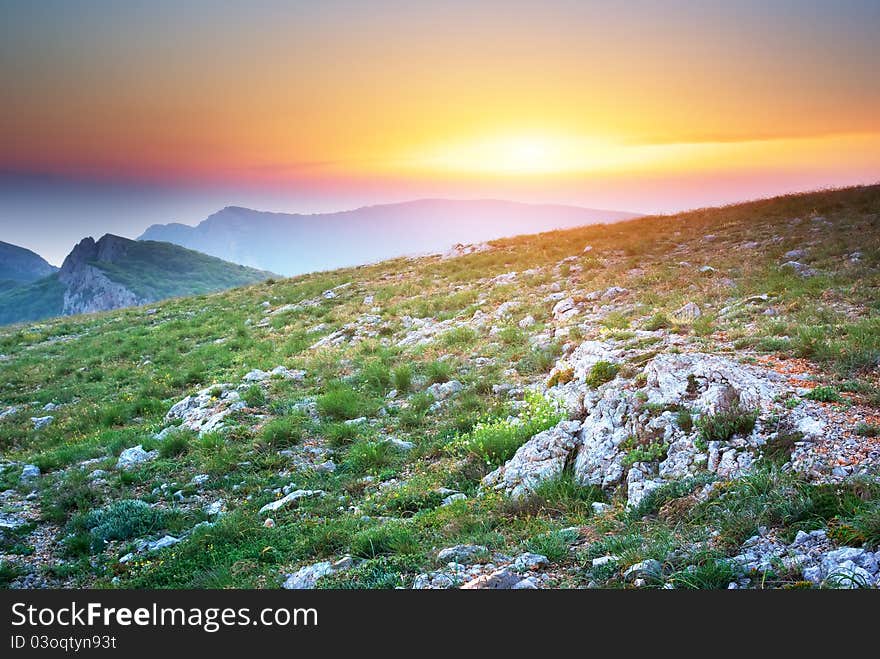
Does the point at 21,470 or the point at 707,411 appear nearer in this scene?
the point at 707,411

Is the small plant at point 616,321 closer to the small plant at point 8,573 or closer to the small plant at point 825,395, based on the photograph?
the small plant at point 825,395

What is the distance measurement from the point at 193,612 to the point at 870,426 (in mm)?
8386

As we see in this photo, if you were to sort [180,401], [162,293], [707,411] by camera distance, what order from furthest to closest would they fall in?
[162,293] < [180,401] < [707,411]

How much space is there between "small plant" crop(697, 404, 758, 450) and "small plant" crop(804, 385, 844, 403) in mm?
904

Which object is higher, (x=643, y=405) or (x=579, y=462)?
(x=643, y=405)

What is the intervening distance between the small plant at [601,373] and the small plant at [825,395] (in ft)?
10.3

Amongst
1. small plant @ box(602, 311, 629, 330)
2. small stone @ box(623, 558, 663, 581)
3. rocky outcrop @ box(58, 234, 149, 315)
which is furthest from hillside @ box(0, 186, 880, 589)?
rocky outcrop @ box(58, 234, 149, 315)

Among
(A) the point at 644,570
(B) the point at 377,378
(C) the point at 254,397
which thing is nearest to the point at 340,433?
(B) the point at 377,378

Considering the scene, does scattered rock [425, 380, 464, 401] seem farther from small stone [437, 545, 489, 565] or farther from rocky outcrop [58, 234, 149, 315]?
rocky outcrop [58, 234, 149, 315]

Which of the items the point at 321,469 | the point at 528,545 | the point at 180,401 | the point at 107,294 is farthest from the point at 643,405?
the point at 107,294

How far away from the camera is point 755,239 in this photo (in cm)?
2052

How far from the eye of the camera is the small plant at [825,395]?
695 cm

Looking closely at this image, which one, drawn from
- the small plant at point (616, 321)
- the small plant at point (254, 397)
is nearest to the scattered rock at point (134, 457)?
the small plant at point (254, 397)

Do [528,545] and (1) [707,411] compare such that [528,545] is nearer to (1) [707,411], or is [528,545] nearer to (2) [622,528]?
(2) [622,528]
